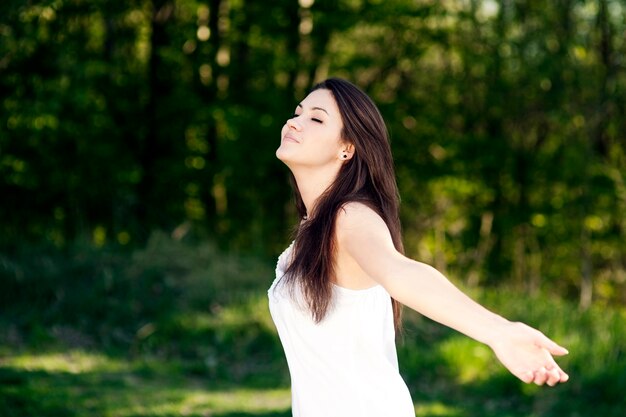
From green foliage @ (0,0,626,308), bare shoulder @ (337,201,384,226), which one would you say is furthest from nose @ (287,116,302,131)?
green foliage @ (0,0,626,308)

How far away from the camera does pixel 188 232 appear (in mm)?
11516

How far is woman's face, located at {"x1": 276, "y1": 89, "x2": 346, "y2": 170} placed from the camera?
2562 mm

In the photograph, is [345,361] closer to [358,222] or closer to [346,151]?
[358,222]

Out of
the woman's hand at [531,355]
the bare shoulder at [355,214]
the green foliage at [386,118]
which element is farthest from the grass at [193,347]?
the woman's hand at [531,355]

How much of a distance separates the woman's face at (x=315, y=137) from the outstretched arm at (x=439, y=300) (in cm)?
25

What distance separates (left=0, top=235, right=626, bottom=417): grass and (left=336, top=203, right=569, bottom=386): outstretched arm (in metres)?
4.03

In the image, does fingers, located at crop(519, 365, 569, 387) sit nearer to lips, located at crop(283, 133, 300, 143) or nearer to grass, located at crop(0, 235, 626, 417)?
lips, located at crop(283, 133, 300, 143)

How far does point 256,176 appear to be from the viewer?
14234 mm

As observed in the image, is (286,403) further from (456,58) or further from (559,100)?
(456,58)

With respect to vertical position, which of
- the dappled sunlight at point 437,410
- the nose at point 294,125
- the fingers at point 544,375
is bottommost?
the dappled sunlight at point 437,410

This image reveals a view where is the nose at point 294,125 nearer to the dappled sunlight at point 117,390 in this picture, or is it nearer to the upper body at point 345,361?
the upper body at point 345,361

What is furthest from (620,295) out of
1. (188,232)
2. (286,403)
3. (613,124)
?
(286,403)

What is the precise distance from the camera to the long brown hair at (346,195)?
235 centimetres

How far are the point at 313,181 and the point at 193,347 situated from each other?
20.4 feet
